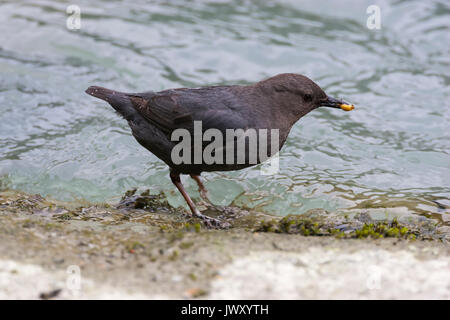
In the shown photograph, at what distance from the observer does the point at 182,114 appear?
4.47 metres

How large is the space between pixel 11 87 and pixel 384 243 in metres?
5.73

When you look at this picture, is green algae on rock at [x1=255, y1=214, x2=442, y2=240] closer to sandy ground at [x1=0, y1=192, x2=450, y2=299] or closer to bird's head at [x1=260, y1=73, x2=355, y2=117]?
sandy ground at [x1=0, y1=192, x2=450, y2=299]

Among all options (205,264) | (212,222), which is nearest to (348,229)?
(212,222)

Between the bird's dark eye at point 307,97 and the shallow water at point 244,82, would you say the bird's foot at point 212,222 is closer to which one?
the shallow water at point 244,82

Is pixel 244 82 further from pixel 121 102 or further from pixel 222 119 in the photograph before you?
pixel 222 119

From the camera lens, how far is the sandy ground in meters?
2.87

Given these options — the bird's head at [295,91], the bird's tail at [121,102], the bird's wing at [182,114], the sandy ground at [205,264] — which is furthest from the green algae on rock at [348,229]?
the bird's tail at [121,102]

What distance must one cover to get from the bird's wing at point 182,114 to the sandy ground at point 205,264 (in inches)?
38.0

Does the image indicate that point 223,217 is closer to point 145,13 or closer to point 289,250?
point 289,250

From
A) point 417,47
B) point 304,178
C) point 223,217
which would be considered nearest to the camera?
point 223,217

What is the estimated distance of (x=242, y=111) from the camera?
4375mm

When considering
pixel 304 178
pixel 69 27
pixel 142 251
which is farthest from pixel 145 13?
pixel 142 251

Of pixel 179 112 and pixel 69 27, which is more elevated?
pixel 69 27
